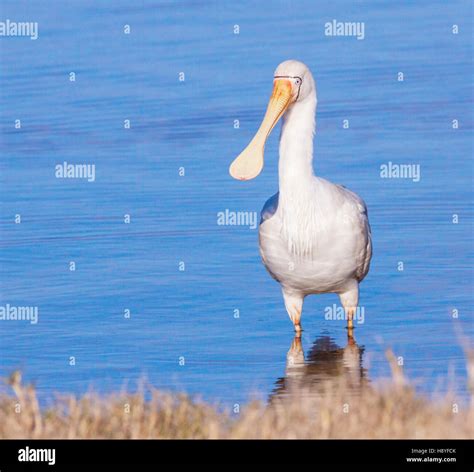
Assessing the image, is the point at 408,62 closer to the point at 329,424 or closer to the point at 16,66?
the point at 16,66

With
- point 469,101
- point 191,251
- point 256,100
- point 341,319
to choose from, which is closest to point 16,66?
point 256,100

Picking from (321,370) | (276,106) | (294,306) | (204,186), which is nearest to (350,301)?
(294,306)

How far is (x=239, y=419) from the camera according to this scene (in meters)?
8.79

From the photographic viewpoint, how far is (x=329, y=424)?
27.5ft

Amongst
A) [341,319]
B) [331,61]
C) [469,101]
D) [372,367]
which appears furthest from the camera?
[331,61]

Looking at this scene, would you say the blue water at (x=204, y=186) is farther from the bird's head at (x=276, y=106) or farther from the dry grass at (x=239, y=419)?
the dry grass at (x=239, y=419)

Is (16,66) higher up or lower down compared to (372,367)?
higher up

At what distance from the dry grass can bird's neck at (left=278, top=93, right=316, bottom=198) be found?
143 inches

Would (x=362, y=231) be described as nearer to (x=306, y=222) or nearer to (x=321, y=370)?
(x=306, y=222)

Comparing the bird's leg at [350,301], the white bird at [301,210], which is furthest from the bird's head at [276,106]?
the bird's leg at [350,301]

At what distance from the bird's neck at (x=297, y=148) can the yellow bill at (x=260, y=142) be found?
0.17m

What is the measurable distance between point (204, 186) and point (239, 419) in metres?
9.29

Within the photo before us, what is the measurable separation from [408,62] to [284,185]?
39.0 feet
